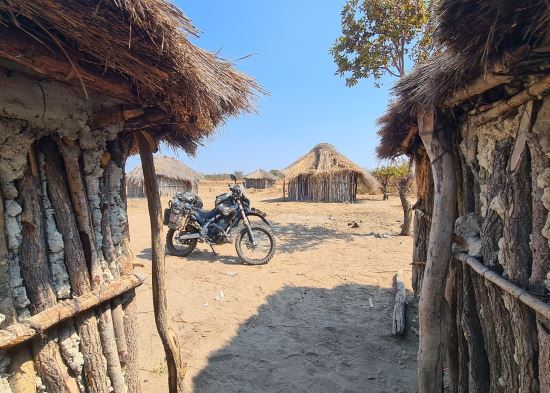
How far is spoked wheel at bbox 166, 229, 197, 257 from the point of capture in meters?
6.58

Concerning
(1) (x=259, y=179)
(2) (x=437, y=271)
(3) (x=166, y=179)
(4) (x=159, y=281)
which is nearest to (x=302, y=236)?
(4) (x=159, y=281)

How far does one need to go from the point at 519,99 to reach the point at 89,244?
8.03 feet

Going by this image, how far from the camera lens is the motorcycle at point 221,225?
6109mm

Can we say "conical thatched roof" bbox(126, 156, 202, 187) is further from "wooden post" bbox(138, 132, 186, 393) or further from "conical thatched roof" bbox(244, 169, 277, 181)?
"wooden post" bbox(138, 132, 186, 393)

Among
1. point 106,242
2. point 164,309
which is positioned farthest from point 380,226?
point 106,242

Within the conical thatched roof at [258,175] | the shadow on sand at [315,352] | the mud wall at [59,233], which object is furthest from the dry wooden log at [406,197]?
the conical thatched roof at [258,175]

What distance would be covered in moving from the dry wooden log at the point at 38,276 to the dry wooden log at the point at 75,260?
84 millimetres

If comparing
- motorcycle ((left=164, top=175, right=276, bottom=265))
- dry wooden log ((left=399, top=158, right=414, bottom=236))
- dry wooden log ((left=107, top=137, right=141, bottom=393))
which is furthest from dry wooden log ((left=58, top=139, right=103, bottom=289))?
dry wooden log ((left=399, top=158, right=414, bottom=236))

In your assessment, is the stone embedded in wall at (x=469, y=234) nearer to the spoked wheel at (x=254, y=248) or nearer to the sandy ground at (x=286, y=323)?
the sandy ground at (x=286, y=323)

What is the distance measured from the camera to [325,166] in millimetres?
18359

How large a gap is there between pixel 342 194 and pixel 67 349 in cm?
1730

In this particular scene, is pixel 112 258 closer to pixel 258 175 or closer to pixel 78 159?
pixel 78 159

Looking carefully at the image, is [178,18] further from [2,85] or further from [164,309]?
[164,309]

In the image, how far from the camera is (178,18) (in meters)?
1.59
